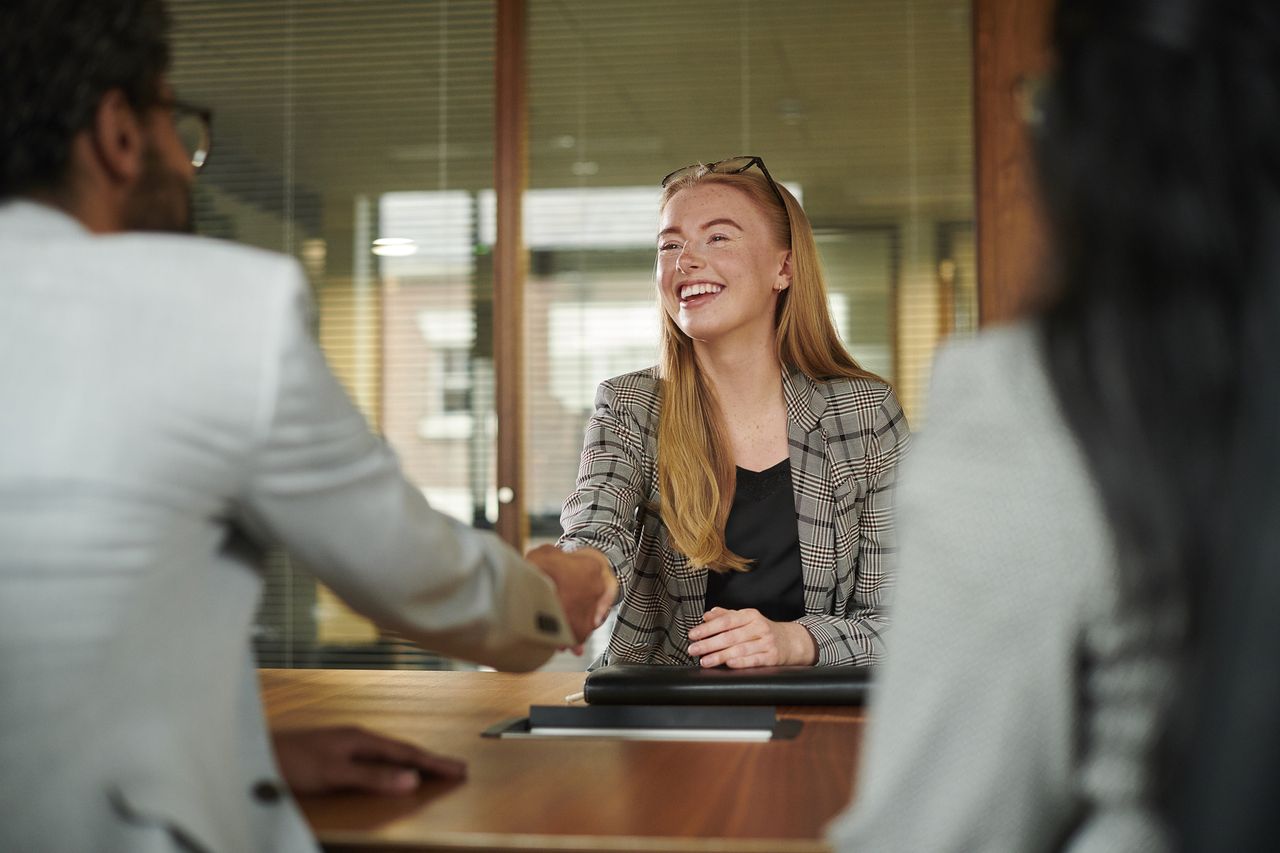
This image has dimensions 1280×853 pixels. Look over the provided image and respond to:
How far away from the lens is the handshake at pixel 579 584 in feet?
5.22

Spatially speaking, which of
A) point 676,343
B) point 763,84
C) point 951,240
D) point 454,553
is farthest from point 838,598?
point 763,84

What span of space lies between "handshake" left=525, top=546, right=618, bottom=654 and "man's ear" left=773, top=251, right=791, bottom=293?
1.00m

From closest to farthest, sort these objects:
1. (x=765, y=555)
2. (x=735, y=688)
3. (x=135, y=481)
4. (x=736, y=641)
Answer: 1. (x=135, y=481)
2. (x=735, y=688)
3. (x=736, y=641)
4. (x=765, y=555)

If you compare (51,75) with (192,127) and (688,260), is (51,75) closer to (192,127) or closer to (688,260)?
(192,127)

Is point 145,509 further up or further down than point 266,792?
further up

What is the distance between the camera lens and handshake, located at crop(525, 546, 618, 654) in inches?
62.6

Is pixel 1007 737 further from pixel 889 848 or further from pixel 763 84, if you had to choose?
pixel 763 84

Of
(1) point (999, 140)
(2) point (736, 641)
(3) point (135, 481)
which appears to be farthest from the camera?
(1) point (999, 140)

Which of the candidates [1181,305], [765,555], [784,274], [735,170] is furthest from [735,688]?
[735,170]

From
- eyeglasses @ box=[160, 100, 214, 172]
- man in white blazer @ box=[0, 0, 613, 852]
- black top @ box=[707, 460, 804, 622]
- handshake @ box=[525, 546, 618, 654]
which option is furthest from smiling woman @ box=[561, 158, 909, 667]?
man in white blazer @ box=[0, 0, 613, 852]

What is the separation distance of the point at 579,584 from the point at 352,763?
0.50 metres

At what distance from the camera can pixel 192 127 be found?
1249mm

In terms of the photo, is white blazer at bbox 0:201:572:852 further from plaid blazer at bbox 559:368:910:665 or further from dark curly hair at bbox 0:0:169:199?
plaid blazer at bbox 559:368:910:665

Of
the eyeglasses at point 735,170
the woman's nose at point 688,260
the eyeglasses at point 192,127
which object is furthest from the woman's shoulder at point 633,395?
the eyeglasses at point 192,127
